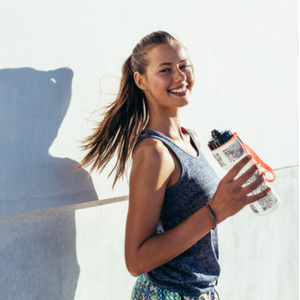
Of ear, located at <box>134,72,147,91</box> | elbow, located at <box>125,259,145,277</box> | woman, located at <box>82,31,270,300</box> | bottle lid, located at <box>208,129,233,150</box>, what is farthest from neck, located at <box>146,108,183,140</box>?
elbow, located at <box>125,259,145,277</box>

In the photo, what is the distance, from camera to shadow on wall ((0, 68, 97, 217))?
1.06 m

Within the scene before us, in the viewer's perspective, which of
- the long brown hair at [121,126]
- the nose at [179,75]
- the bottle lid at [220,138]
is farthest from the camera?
the long brown hair at [121,126]

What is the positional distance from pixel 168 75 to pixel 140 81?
125 mm

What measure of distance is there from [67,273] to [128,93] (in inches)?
29.4

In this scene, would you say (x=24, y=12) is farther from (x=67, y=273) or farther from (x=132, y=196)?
(x=67, y=273)

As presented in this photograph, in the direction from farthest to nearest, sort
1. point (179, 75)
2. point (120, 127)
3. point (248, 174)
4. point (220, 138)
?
point (120, 127) → point (179, 75) → point (220, 138) → point (248, 174)

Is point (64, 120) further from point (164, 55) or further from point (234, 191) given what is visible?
point (234, 191)

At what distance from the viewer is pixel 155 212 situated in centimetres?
96

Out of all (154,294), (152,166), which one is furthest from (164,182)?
(154,294)

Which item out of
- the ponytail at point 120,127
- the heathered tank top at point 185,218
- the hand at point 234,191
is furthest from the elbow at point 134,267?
the ponytail at point 120,127

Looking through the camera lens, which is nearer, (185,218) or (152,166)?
(152,166)

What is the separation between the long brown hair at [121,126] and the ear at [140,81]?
0.04 m

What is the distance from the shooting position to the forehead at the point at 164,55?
113 cm

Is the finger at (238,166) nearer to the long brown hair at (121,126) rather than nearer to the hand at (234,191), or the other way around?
the hand at (234,191)
